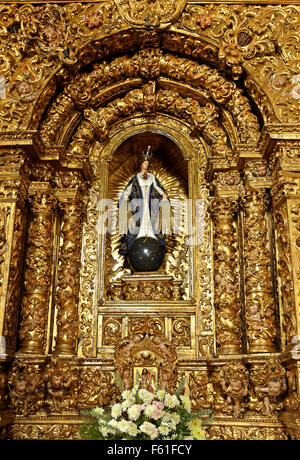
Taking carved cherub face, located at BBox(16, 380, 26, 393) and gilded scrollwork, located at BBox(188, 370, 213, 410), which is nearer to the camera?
carved cherub face, located at BBox(16, 380, 26, 393)

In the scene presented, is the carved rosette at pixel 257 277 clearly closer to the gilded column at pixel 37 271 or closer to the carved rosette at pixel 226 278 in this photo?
the carved rosette at pixel 226 278

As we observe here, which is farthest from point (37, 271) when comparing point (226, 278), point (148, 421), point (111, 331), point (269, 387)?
point (269, 387)

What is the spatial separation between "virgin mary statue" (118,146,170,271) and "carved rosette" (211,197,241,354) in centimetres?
Answer: 89

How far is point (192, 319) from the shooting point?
7047mm

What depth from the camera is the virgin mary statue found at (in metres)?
7.47

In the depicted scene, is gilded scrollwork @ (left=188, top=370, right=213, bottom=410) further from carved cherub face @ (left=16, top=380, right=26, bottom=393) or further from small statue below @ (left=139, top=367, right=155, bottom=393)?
carved cherub face @ (left=16, top=380, right=26, bottom=393)

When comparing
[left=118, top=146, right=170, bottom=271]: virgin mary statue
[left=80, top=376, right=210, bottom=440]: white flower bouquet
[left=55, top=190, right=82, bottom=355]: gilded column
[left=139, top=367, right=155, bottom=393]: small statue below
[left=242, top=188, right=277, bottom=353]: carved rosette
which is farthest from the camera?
[left=118, top=146, right=170, bottom=271]: virgin mary statue

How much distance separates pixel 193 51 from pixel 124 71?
3.76 ft

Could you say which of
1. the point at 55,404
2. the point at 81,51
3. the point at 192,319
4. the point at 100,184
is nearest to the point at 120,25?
the point at 81,51

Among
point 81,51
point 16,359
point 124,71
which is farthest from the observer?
point 124,71

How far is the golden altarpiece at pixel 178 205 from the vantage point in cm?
616

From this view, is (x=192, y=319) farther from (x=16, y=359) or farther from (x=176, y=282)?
(x=16, y=359)

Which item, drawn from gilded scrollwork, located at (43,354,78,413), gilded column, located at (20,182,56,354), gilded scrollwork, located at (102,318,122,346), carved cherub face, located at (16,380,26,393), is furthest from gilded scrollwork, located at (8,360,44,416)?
gilded scrollwork, located at (102,318,122,346)

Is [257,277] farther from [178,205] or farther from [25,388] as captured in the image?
[25,388]
